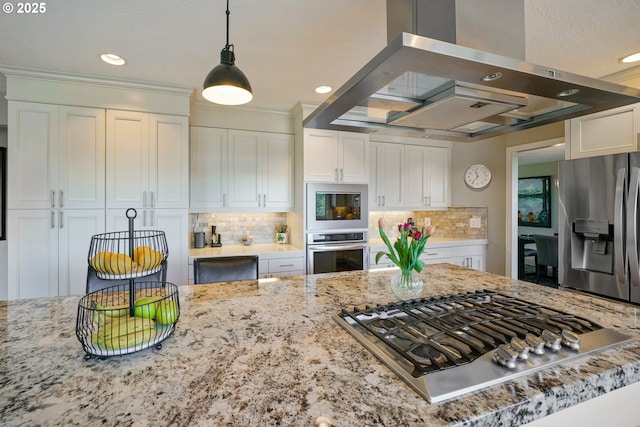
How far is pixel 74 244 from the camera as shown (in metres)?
2.61

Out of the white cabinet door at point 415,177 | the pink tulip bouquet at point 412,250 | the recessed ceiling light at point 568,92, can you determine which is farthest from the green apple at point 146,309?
the white cabinet door at point 415,177

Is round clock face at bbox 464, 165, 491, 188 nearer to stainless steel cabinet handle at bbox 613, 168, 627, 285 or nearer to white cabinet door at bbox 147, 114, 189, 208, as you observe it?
stainless steel cabinet handle at bbox 613, 168, 627, 285

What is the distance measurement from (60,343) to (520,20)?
6.83ft

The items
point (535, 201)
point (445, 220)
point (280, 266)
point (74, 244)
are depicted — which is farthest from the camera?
point (535, 201)

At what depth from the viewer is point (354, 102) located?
111cm

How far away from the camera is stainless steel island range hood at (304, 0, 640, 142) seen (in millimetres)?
843

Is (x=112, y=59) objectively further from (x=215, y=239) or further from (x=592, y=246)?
(x=592, y=246)

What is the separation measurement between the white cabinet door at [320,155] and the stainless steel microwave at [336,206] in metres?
0.11

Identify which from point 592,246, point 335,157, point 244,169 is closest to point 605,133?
point 592,246

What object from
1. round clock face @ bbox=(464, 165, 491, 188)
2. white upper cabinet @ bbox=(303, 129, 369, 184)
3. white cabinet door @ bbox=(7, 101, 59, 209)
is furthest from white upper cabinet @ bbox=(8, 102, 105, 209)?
round clock face @ bbox=(464, 165, 491, 188)

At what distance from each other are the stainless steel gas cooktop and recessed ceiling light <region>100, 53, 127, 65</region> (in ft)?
8.29

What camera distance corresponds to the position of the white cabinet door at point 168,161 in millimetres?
2812

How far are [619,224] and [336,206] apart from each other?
233cm

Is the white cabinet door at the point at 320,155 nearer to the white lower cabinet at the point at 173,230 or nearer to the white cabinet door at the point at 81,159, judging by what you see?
the white lower cabinet at the point at 173,230
